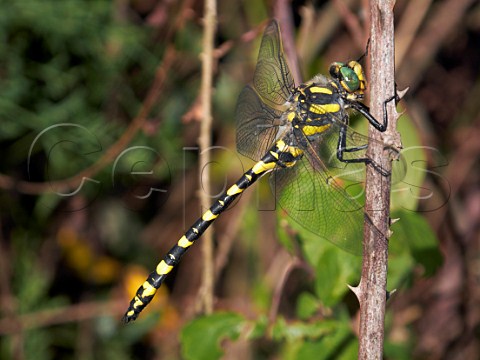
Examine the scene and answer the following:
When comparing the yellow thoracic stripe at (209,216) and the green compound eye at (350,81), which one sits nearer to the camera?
the green compound eye at (350,81)

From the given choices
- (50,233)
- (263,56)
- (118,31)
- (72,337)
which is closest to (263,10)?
(118,31)

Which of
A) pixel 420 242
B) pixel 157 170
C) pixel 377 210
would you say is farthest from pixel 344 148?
pixel 157 170

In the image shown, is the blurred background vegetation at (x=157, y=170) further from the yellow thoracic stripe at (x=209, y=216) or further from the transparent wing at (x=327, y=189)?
the transparent wing at (x=327, y=189)

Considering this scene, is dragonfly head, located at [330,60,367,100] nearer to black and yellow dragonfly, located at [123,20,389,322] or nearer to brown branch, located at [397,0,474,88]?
black and yellow dragonfly, located at [123,20,389,322]

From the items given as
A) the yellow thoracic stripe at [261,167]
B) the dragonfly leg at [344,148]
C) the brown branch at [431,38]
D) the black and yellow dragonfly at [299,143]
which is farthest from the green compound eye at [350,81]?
the brown branch at [431,38]

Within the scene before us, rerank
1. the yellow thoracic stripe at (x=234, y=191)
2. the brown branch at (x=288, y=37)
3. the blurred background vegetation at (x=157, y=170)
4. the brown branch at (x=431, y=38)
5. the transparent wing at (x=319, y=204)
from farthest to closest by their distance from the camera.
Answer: the brown branch at (x=431, y=38) < the blurred background vegetation at (x=157, y=170) < the brown branch at (x=288, y=37) < the yellow thoracic stripe at (x=234, y=191) < the transparent wing at (x=319, y=204)

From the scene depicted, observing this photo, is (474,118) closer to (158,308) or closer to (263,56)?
(263,56)
